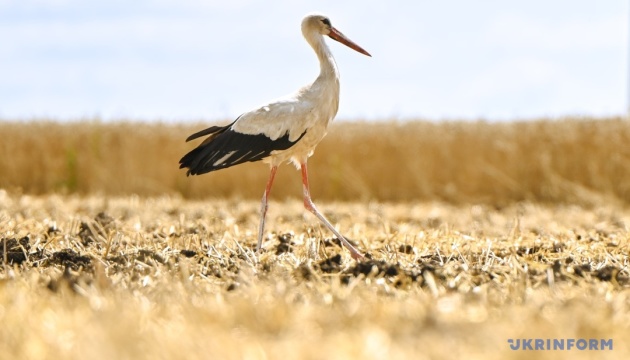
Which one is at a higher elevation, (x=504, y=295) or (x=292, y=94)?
Answer: (x=292, y=94)

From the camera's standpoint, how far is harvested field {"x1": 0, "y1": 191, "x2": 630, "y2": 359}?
259cm

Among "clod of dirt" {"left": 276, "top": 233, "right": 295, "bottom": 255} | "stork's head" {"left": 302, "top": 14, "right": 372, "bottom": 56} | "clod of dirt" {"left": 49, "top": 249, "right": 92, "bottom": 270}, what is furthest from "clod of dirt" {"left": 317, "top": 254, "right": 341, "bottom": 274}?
"stork's head" {"left": 302, "top": 14, "right": 372, "bottom": 56}

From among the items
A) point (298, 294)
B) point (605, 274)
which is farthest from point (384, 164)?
point (298, 294)

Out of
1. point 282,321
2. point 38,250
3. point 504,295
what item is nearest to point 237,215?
point 38,250

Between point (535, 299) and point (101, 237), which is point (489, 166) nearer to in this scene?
point (101, 237)

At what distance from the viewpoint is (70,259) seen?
4.65 metres

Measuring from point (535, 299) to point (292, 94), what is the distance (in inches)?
91.3

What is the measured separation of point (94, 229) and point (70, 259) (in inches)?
42.2

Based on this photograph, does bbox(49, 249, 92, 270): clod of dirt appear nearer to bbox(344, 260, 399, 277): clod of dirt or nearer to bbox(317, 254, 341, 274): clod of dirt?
bbox(317, 254, 341, 274): clod of dirt

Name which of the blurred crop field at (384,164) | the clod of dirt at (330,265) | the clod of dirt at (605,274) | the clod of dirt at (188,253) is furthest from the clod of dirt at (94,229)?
the blurred crop field at (384,164)

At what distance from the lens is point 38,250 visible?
4.91 metres

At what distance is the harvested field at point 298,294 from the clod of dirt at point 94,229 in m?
0.02

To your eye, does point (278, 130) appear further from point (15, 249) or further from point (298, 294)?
point (298, 294)

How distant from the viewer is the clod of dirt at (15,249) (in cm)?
471
